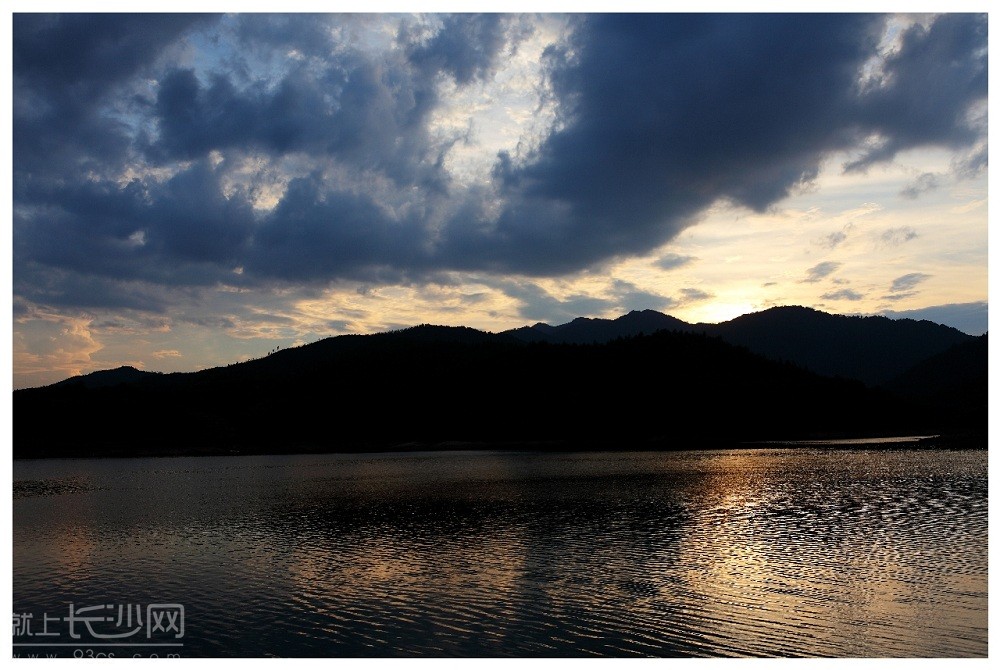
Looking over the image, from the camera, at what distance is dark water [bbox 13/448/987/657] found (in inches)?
880

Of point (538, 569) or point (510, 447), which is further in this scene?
point (510, 447)

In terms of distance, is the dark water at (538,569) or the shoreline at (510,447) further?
the shoreline at (510,447)

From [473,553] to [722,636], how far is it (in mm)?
16395

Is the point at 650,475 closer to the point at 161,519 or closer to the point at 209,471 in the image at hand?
the point at 161,519

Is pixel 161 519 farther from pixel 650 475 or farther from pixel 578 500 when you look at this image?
pixel 650 475

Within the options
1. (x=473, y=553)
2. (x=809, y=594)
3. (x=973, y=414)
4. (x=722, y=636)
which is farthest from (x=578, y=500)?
(x=973, y=414)

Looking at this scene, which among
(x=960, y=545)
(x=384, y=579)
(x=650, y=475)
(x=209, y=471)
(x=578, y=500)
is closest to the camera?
(x=384, y=579)

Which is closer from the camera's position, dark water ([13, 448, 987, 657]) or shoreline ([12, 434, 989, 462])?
dark water ([13, 448, 987, 657])

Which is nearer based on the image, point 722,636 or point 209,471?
point 722,636

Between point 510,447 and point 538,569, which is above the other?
point 538,569

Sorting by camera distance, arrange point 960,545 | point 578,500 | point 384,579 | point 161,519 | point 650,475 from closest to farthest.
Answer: point 384,579 → point 960,545 → point 161,519 → point 578,500 → point 650,475

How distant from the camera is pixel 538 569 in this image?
3138cm

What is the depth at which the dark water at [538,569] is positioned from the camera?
22.4 m

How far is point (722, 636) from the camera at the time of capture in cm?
2164
